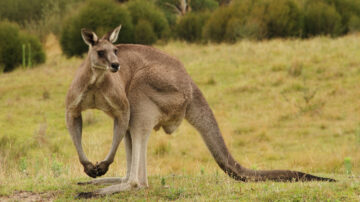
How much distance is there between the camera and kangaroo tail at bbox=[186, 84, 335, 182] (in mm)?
5125

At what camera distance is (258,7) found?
25.5 meters

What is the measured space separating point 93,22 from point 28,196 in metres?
19.4

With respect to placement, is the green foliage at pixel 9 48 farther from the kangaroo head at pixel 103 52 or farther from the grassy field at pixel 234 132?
the kangaroo head at pixel 103 52

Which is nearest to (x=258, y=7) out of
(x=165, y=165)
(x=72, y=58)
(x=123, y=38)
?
(x=123, y=38)

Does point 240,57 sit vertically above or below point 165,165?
above

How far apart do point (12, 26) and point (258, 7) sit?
36.2ft

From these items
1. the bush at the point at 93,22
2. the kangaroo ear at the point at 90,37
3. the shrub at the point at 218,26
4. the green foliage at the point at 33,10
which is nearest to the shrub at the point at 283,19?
the shrub at the point at 218,26

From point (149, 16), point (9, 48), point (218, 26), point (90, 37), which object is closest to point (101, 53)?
point (90, 37)

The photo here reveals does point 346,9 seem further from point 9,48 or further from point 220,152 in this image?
point 220,152

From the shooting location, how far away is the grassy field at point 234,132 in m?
4.96

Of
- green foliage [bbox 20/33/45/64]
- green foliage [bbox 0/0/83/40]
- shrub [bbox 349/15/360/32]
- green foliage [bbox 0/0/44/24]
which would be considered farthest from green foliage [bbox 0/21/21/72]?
shrub [bbox 349/15/360/32]

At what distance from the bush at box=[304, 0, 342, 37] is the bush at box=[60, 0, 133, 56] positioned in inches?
330

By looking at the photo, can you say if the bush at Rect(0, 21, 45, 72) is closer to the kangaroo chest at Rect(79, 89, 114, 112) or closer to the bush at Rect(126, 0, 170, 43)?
the bush at Rect(126, 0, 170, 43)

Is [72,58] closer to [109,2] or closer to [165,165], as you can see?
[109,2]
